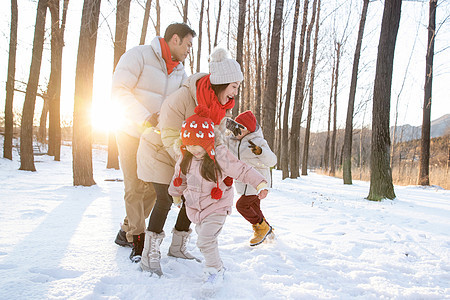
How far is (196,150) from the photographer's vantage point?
1835 mm

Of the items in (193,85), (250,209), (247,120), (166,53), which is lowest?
(250,209)

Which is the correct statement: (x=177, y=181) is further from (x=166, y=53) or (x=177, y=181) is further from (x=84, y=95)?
(x=84, y=95)

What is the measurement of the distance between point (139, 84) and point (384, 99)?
5.99 meters

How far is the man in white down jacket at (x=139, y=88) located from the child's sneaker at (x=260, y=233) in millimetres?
1157

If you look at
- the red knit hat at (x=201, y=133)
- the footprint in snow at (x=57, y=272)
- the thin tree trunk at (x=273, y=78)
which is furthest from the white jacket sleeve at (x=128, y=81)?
the thin tree trunk at (x=273, y=78)

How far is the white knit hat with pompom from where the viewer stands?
1.95m

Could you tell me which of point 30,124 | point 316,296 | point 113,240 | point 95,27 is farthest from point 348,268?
point 30,124

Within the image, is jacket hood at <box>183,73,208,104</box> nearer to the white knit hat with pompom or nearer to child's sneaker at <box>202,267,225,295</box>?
the white knit hat with pompom

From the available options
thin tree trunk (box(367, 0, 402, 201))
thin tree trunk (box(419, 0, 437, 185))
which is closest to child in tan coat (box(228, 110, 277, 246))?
thin tree trunk (box(367, 0, 402, 201))

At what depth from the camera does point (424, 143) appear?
1130 centimetres

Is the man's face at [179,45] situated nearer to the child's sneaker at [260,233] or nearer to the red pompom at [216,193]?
the red pompom at [216,193]

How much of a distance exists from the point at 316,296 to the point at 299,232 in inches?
64.5

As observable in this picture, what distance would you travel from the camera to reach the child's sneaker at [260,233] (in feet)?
9.02


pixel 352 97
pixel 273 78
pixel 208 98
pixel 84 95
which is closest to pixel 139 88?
pixel 208 98
